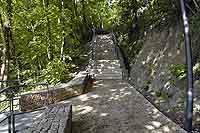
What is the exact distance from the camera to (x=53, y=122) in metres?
5.32

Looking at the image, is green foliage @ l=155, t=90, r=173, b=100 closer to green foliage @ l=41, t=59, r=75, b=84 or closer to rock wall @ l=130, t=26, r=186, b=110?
rock wall @ l=130, t=26, r=186, b=110

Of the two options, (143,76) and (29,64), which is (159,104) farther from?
(29,64)

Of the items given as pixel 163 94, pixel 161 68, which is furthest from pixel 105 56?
pixel 163 94

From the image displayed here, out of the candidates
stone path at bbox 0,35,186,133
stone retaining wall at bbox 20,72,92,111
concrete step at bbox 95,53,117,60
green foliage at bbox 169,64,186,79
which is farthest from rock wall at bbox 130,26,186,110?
stone retaining wall at bbox 20,72,92,111

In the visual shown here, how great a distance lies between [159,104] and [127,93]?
1.24 metres

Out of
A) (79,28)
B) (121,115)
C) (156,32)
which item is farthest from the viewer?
(79,28)

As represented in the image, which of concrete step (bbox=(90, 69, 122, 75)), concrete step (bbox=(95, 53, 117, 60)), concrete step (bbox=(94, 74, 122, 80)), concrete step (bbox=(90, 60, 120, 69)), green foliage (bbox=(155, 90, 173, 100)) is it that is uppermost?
concrete step (bbox=(95, 53, 117, 60))

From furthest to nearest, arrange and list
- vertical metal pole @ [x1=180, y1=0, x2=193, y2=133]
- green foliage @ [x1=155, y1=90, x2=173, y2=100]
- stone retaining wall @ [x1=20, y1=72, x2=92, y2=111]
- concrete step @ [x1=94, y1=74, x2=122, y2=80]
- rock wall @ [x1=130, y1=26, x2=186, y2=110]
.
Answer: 1. concrete step @ [x1=94, y1=74, x2=122, y2=80]
2. green foliage @ [x1=155, y1=90, x2=173, y2=100]
3. rock wall @ [x1=130, y1=26, x2=186, y2=110]
4. stone retaining wall @ [x1=20, y1=72, x2=92, y2=111]
5. vertical metal pole @ [x1=180, y1=0, x2=193, y2=133]

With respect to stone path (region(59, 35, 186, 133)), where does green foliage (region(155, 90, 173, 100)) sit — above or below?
above

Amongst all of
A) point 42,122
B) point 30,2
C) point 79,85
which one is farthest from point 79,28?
point 42,122

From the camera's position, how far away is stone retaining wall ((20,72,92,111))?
26.1 ft

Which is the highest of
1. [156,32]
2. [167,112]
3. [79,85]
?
[156,32]

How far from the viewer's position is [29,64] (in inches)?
596

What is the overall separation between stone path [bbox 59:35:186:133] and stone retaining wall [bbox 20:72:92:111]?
0.31m
